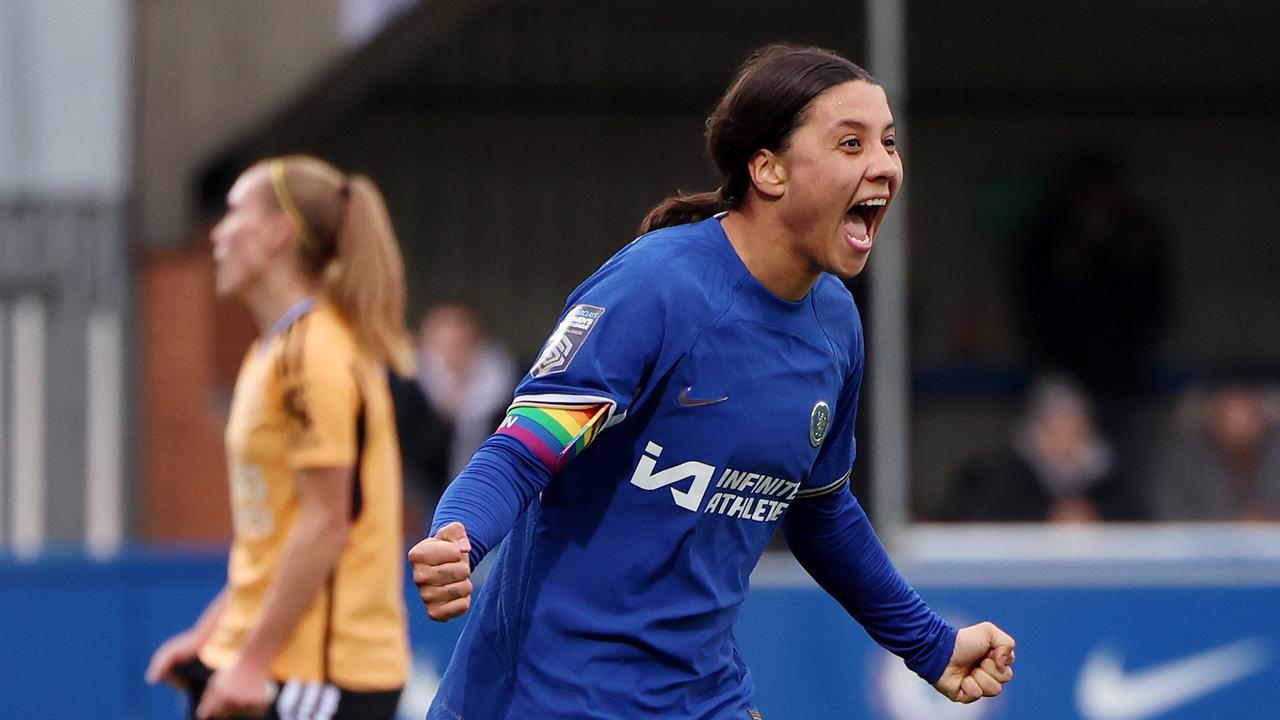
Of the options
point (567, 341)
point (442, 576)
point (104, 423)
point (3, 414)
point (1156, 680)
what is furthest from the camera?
point (104, 423)

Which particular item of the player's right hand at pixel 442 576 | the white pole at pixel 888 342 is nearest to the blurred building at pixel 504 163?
the white pole at pixel 888 342

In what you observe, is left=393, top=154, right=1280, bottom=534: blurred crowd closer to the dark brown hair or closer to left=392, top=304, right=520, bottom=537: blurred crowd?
left=392, top=304, right=520, bottom=537: blurred crowd

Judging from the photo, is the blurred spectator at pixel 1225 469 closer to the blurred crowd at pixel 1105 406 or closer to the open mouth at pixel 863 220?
the blurred crowd at pixel 1105 406

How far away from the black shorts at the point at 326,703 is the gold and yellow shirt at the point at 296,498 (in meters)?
0.02

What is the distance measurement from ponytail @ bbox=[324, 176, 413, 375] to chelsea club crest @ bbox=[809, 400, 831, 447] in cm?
158

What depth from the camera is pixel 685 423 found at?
8.97 ft

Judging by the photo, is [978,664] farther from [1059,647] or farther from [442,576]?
[1059,647]

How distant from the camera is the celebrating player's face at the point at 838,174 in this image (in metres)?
2.80

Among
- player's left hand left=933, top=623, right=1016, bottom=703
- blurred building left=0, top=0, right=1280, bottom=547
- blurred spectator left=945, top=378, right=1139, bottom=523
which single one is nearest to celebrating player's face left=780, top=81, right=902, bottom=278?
player's left hand left=933, top=623, right=1016, bottom=703

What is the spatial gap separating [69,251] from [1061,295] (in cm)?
582

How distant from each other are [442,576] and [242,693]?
5.74ft

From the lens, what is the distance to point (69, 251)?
1083cm

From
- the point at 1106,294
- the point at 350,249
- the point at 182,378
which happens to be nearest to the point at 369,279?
the point at 350,249

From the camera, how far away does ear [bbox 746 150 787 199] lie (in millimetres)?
2842
